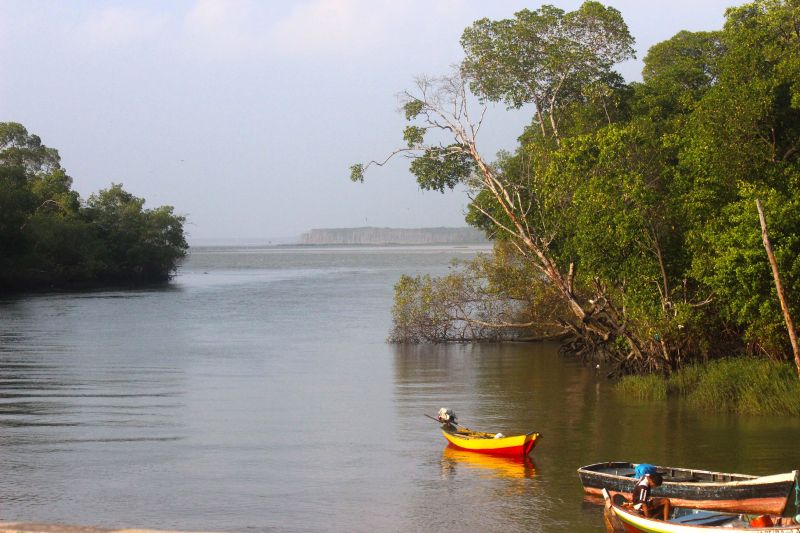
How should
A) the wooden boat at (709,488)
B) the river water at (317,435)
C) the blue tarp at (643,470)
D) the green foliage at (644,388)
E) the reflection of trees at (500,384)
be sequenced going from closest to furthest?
1. the wooden boat at (709,488)
2. the blue tarp at (643,470)
3. the river water at (317,435)
4. the reflection of trees at (500,384)
5. the green foliage at (644,388)

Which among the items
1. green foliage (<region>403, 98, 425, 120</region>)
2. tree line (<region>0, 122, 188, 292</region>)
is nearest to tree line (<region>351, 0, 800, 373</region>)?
green foliage (<region>403, 98, 425, 120</region>)

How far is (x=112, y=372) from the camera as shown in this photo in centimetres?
3481

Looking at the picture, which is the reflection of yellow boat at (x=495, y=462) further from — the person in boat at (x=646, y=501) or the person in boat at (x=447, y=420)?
the person in boat at (x=646, y=501)

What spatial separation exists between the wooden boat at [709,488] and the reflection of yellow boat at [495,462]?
8.27 ft

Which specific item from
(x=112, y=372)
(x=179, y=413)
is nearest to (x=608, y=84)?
(x=179, y=413)

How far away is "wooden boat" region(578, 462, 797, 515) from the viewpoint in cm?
1526

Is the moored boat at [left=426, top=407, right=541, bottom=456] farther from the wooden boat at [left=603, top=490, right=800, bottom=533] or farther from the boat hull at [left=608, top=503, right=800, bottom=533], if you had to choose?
the boat hull at [left=608, top=503, right=800, bottom=533]

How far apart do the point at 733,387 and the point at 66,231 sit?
218 ft

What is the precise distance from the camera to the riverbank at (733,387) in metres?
24.5

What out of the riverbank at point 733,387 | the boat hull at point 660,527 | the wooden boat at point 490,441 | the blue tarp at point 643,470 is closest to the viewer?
the boat hull at point 660,527

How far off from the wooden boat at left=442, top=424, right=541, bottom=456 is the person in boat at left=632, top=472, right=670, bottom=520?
5.08 meters

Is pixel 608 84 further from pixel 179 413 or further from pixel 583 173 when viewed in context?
pixel 179 413

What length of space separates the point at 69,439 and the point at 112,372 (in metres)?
12.4

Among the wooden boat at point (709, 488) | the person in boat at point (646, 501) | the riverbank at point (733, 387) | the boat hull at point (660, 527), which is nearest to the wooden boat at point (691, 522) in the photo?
the boat hull at point (660, 527)
